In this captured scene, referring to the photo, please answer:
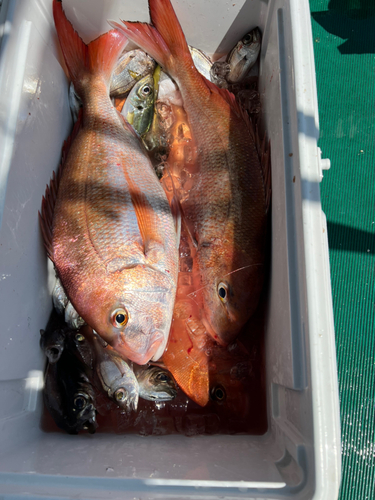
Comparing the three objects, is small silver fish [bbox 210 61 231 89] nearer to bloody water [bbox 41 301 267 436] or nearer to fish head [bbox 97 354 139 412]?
bloody water [bbox 41 301 267 436]

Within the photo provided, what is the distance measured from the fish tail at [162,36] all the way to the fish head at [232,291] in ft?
3.53

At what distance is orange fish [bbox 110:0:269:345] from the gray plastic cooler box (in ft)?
0.37

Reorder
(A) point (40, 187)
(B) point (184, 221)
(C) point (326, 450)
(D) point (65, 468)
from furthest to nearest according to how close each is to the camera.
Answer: (B) point (184, 221) < (A) point (40, 187) < (D) point (65, 468) < (C) point (326, 450)

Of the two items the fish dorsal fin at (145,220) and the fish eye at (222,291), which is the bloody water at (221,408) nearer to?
the fish eye at (222,291)

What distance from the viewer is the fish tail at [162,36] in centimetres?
165

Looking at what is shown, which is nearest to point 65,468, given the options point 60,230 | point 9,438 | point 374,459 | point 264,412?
point 9,438

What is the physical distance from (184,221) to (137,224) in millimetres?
280

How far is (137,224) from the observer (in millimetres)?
1404

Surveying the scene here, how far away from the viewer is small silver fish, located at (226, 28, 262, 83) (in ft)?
5.71

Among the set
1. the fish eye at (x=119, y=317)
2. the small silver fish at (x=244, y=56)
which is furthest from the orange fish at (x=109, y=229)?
the small silver fish at (x=244, y=56)

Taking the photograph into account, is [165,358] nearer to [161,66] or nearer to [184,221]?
[184,221]

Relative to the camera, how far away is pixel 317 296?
0.99 m

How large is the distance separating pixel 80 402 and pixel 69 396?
53 mm

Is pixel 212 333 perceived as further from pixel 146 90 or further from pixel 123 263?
pixel 146 90
